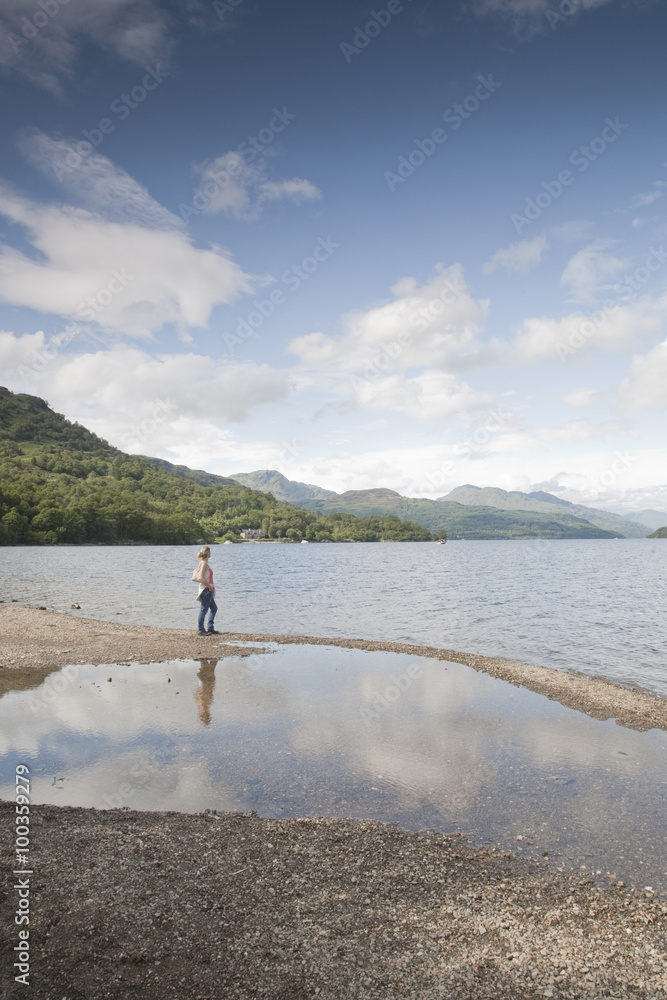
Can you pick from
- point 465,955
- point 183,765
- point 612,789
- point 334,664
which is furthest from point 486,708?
point 465,955

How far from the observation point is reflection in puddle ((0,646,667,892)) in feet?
28.8

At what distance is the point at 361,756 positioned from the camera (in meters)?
11.3

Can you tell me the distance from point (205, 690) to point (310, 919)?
10797 millimetres

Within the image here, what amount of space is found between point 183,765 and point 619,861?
7.88 meters

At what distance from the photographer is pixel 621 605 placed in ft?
140

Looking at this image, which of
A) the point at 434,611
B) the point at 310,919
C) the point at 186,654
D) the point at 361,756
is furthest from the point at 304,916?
the point at 434,611

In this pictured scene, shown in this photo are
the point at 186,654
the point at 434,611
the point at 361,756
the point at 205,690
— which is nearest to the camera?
the point at 361,756

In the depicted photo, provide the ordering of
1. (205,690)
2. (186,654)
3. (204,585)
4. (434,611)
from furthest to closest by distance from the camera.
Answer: (434,611), (204,585), (186,654), (205,690)

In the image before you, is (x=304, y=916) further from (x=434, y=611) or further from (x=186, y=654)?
(x=434, y=611)

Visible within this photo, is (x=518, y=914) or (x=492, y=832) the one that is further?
(x=492, y=832)

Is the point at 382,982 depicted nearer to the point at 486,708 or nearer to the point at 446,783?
the point at 446,783

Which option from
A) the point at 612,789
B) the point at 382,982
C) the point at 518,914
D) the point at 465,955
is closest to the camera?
the point at 382,982

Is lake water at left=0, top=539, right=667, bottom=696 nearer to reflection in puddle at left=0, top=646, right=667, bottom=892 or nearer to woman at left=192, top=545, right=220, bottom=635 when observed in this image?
woman at left=192, top=545, right=220, bottom=635

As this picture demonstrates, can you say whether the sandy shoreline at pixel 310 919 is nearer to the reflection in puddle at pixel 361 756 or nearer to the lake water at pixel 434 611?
the reflection in puddle at pixel 361 756
